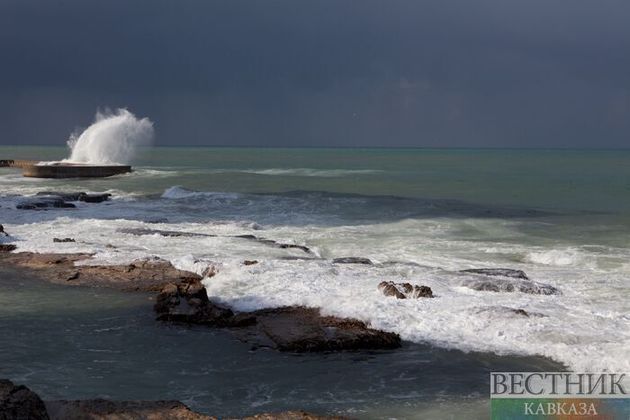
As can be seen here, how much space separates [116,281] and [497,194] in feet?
119

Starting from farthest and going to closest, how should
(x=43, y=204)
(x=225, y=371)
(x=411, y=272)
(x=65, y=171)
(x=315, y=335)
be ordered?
(x=65, y=171) < (x=43, y=204) < (x=411, y=272) < (x=315, y=335) < (x=225, y=371)

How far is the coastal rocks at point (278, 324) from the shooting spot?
1012 centimetres

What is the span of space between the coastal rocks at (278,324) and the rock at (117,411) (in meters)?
3.49

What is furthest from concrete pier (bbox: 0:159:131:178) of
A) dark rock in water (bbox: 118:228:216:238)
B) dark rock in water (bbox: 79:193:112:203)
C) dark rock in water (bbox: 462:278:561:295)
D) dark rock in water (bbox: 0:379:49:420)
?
dark rock in water (bbox: 0:379:49:420)

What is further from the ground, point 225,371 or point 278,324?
point 278,324

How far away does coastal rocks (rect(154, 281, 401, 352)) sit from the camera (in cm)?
1012

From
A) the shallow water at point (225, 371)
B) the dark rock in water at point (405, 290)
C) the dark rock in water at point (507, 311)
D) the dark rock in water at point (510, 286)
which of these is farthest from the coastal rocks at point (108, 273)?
the dark rock in water at point (507, 311)

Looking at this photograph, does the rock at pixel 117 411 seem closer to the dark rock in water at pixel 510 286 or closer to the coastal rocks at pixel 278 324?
the coastal rocks at pixel 278 324

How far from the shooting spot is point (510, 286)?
1366 cm

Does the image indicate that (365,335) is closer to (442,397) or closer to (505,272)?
(442,397)

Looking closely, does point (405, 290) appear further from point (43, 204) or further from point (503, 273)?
point (43, 204)

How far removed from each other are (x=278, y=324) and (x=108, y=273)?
17.5 ft

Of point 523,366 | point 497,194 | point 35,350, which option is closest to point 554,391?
point 523,366

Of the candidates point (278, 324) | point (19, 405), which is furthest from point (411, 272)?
point (19, 405)
